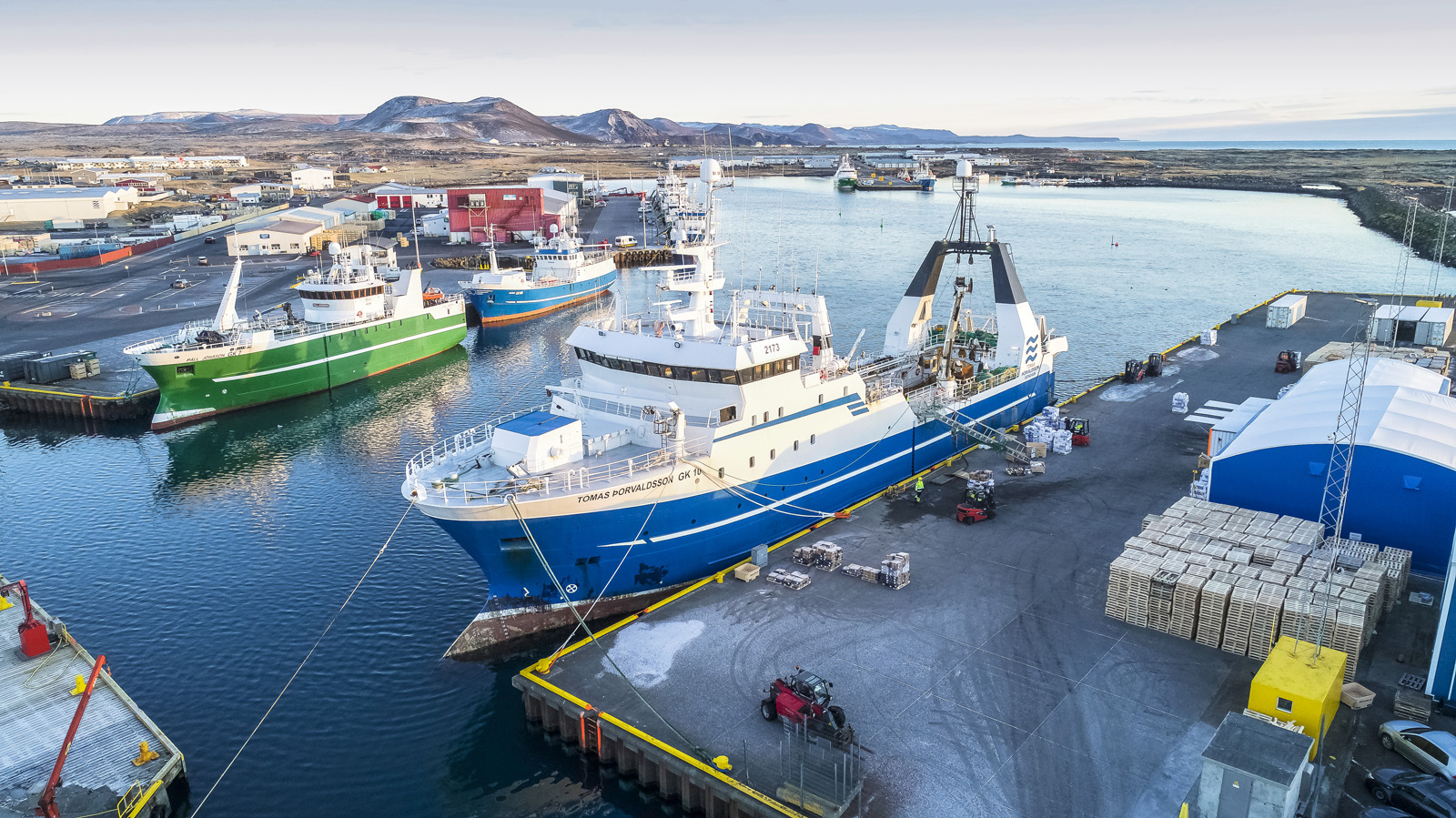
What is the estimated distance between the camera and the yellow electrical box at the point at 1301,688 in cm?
1498

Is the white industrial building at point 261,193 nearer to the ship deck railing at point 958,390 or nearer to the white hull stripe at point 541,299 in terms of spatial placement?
the white hull stripe at point 541,299

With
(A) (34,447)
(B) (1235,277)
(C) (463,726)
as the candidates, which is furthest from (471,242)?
(C) (463,726)

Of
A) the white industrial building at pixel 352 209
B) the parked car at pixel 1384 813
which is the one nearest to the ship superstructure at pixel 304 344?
the parked car at pixel 1384 813

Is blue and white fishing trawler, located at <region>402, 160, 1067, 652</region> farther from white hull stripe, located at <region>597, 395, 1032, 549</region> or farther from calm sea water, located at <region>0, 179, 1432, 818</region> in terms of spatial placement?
calm sea water, located at <region>0, 179, 1432, 818</region>

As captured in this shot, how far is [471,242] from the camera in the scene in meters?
96.2

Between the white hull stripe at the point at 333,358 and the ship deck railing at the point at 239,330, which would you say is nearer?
the ship deck railing at the point at 239,330

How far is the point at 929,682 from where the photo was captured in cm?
1745

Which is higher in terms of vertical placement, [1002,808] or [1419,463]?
[1419,463]

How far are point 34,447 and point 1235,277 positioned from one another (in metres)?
85.8

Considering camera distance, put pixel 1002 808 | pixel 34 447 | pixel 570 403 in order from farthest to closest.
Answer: pixel 34 447 → pixel 570 403 → pixel 1002 808

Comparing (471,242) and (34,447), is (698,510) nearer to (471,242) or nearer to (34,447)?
(34,447)

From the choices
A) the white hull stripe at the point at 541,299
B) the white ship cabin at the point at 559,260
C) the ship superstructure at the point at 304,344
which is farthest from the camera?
the white ship cabin at the point at 559,260

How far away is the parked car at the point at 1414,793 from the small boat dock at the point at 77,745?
2114cm

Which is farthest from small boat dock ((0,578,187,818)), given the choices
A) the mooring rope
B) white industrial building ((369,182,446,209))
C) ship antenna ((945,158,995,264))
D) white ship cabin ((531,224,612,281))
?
white industrial building ((369,182,446,209))
